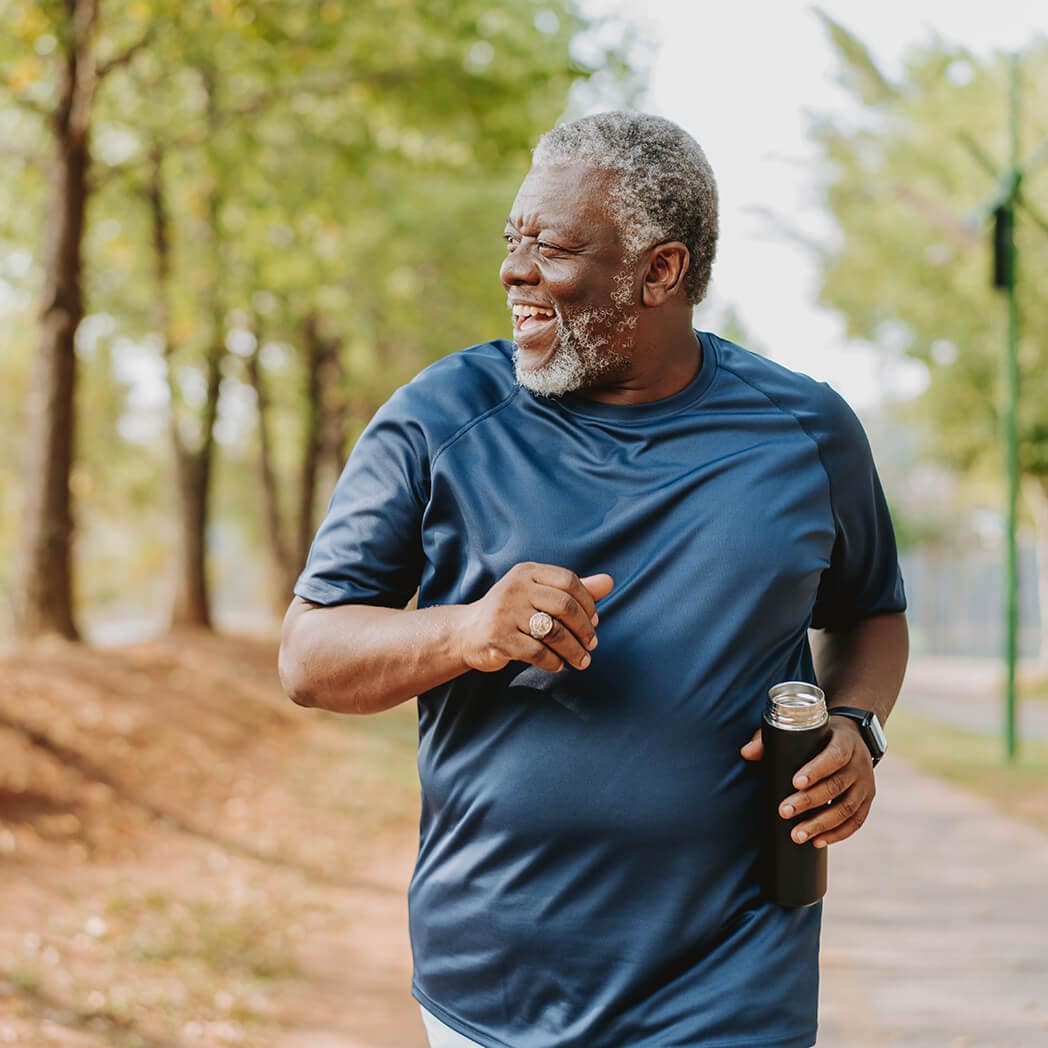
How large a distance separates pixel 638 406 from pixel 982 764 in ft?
38.7

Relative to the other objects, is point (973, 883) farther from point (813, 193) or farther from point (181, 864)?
point (813, 193)

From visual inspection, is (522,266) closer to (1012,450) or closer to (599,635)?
(599,635)

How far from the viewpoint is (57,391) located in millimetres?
11359

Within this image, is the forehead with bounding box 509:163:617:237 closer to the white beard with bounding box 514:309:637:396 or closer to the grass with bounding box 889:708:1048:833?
the white beard with bounding box 514:309:637:396

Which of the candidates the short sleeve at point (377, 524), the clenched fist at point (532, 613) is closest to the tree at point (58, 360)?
the short sleeve at point (377, 524)

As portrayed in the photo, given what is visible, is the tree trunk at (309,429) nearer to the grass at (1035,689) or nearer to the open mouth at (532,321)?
the grass at (1035,689)

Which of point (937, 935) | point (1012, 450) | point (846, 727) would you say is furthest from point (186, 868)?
point (1012, 450)

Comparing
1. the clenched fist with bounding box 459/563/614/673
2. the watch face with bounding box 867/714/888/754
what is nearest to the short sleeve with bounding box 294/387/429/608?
the clenched fist with bounding box 459/563/614/673

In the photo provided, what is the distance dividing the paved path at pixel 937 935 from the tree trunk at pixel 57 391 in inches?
257

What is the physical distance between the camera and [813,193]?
30.4 metres

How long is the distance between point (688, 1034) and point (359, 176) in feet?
42.8

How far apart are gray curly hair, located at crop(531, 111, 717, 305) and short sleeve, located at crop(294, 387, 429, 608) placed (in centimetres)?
44

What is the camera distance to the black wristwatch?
228 cm

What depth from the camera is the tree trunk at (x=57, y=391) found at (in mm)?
11188
